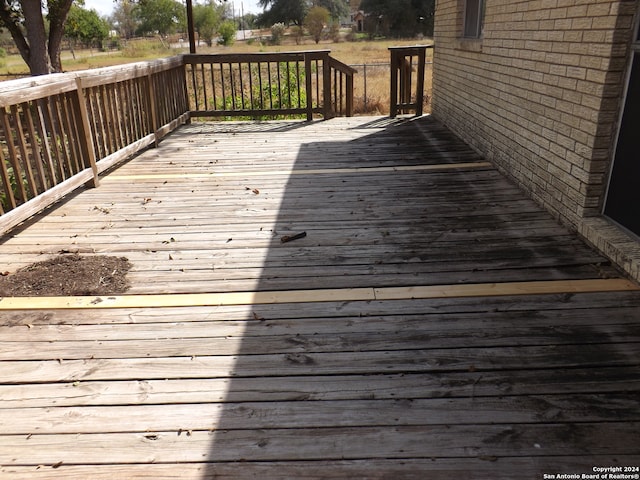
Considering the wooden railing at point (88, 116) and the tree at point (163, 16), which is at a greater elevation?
the tree at point (163, 16)

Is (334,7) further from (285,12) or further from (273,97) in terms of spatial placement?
(273,97)

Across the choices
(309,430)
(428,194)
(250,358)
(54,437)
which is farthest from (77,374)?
(428,194)

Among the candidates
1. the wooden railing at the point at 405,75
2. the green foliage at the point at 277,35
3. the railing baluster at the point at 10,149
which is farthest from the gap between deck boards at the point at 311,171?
the green foliage at the point at 277,35

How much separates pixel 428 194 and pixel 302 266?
1.78 meters

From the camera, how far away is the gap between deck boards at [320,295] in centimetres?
270

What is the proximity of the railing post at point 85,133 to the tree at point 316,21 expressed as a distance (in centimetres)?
5096

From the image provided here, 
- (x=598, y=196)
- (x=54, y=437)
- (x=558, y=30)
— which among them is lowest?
(x=54, y=437)

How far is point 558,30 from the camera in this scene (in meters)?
3.69

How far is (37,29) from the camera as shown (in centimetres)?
1225

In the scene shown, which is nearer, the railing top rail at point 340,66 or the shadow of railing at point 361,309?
the shadow of railing at point 361,309

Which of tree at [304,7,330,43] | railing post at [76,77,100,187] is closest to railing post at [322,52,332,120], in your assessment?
railing post at [76,77,100,187]

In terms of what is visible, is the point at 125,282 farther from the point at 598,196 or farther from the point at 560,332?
the point at 598,196

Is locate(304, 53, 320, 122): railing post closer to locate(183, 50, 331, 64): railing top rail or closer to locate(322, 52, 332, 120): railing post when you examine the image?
locate(183, 50, 331, 64): railing top rail

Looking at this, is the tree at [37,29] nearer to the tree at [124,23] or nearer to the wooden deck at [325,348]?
the wooden deck at [325,348]
